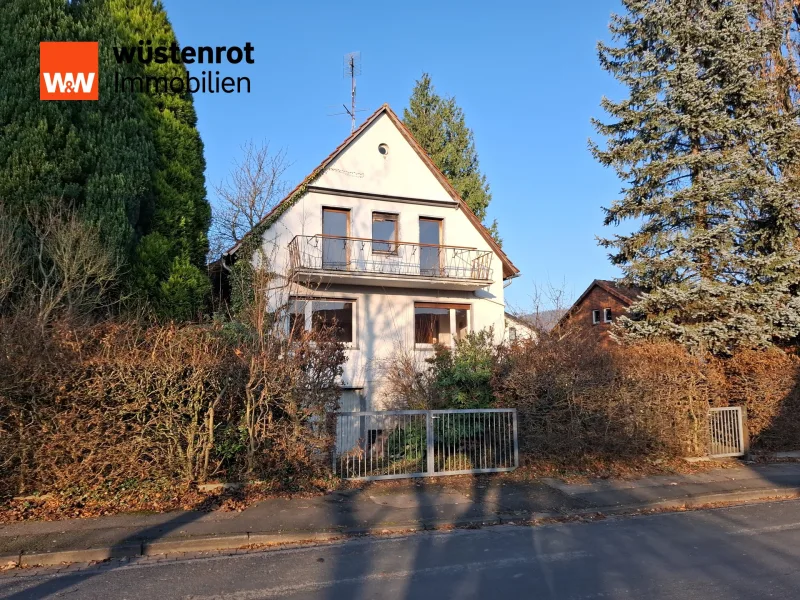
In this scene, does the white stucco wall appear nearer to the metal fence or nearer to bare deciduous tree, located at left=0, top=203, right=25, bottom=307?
the metal fence

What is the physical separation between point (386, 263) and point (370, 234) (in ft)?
3.55

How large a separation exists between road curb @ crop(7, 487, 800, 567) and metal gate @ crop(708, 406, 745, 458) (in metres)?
3.51

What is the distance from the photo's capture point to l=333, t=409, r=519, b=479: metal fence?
10.2 m

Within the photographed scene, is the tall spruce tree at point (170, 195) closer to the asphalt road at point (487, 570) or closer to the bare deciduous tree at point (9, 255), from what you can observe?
the bare deciduous tree at point (9, 255)

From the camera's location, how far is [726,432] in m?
13.2

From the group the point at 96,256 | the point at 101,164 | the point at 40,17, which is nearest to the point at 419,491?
the point at 96,256

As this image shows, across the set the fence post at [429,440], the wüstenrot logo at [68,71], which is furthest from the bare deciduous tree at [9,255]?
the fence post at [429,440]

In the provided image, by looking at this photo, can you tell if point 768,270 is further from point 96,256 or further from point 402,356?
point 96,256

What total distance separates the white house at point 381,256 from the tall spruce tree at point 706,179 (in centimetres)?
452

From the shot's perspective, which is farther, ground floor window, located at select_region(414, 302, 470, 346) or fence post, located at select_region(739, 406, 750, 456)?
ground floor window, located at select_region(414, 302, 470, 346)

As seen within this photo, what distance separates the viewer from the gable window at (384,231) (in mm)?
17688

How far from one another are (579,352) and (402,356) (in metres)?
5.51

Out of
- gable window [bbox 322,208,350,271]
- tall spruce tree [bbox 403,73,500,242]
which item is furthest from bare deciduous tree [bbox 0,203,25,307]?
tall spruce tree [bbox 403,73,500,242]

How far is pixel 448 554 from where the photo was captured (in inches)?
258
